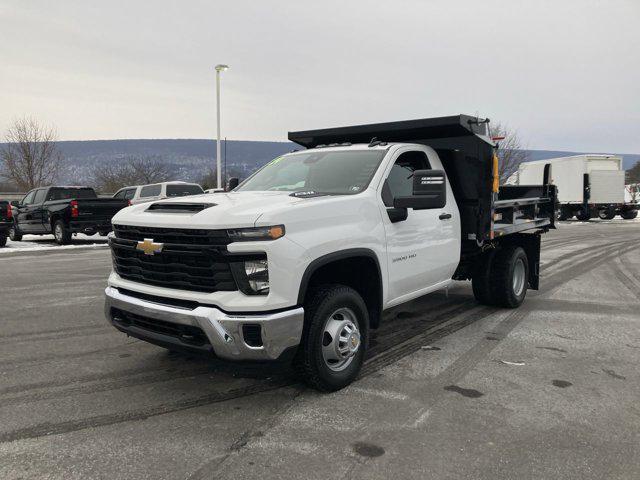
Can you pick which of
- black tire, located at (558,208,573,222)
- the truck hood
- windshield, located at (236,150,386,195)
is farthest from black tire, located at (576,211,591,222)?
the truck hood

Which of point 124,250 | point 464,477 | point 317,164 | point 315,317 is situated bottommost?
point 464,477

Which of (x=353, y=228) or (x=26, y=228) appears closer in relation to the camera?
(x=353, y=228)

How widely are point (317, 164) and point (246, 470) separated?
2988 millimetres

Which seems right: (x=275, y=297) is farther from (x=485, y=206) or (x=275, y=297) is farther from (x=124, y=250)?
(x=485, y=206)

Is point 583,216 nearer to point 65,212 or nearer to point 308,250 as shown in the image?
point 65,212

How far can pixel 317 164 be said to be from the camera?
4.98m

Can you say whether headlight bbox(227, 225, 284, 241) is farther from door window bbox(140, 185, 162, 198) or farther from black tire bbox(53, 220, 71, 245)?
door window bbox(140, 185, 162, 198)

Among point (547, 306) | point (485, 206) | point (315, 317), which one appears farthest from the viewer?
point (547, 306)

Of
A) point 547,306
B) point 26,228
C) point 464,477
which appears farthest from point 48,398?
point 26,228

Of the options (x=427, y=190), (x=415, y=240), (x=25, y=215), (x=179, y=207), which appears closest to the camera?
(x=179, y=207)

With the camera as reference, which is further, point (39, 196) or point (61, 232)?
point (39, 196)

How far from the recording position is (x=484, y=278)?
21.9 feet

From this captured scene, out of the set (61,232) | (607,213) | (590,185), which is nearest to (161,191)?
(61,232)

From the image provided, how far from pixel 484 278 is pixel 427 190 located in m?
2.96
